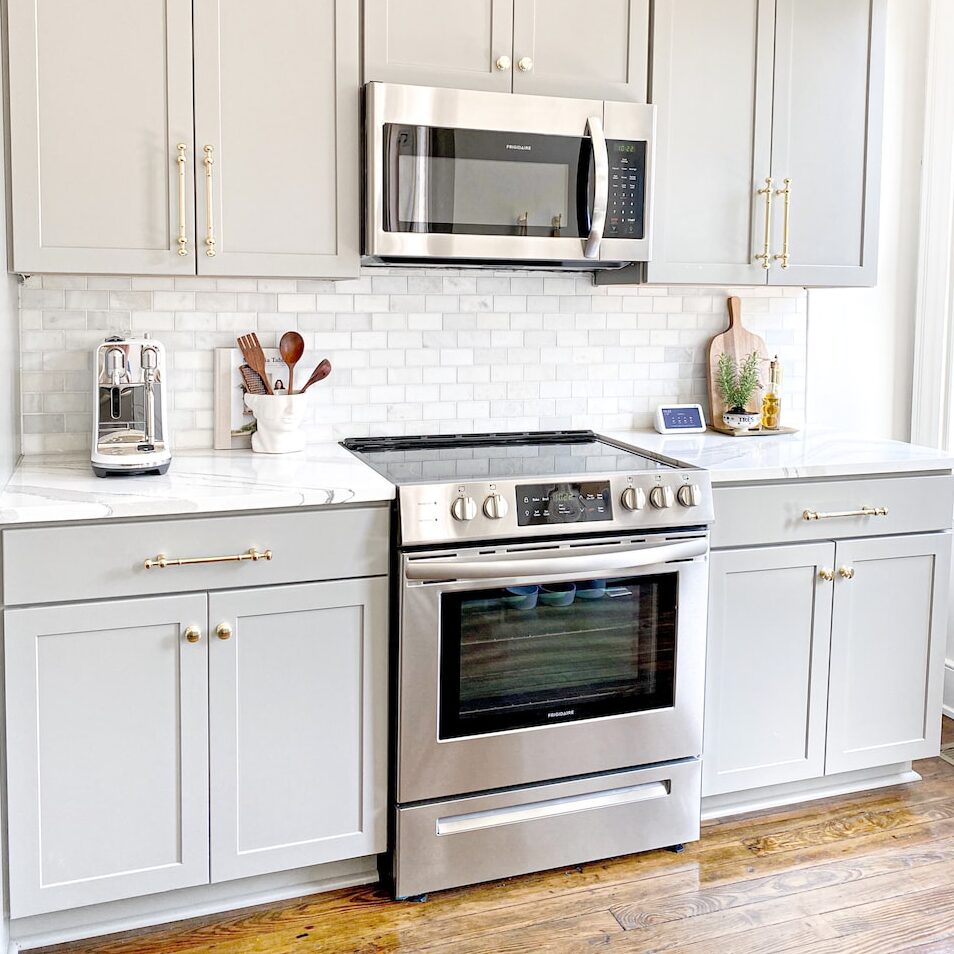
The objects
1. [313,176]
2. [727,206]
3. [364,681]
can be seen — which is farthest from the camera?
[727,206]

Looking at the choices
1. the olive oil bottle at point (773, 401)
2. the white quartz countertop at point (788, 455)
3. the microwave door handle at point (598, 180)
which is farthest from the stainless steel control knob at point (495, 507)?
the olive oil bottle at point (773, 401)

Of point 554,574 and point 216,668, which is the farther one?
point 554,574

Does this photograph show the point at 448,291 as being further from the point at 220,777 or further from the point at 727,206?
the point at 220,777

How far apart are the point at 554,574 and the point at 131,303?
1319 mm

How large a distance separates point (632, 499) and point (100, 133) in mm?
1486

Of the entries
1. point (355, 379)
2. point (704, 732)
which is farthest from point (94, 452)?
point (704, 732)

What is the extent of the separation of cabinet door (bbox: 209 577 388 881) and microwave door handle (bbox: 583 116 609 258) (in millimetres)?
1087

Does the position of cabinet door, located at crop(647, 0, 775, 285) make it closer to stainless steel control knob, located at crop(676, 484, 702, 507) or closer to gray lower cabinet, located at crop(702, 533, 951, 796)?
stainless steel control knob, located at crop(676, 484, 702, 507)

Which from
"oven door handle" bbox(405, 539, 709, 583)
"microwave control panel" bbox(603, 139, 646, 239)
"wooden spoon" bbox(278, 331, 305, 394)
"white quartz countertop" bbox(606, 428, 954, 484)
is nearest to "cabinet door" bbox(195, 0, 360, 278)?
"wooden spoon" bbox(278, 331, 305, 394)

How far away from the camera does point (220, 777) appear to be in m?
2.23

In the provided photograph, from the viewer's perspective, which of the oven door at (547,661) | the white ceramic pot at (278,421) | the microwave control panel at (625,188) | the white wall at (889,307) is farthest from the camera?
the white wall at (889,307)

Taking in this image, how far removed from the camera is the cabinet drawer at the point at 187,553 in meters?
2.04

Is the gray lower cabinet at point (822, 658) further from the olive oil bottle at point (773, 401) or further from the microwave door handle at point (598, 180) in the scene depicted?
the microwave door handle at point (598, 180)

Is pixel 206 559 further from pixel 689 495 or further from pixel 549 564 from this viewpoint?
pixel 689 495
